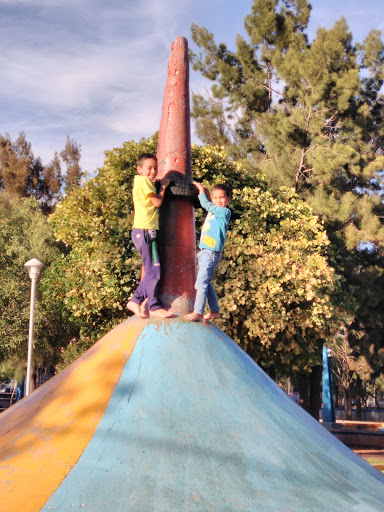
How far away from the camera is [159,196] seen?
6113 mm

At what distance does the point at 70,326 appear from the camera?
2516 cm

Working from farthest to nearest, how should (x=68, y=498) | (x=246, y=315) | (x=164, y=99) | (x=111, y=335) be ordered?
(x=246, y=315) → (x=164, y=99) → (x=111, y=335) → (x=68, y=498)

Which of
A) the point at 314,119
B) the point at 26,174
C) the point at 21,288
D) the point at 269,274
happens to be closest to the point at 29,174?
the point at 26,174

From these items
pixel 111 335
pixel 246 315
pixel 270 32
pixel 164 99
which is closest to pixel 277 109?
pixel 270 32

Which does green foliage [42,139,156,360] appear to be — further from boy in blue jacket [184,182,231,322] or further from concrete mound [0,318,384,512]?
concrete mound [0,318,384,512]

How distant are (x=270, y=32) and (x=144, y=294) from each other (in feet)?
69.7

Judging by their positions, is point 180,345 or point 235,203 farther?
point 235,203

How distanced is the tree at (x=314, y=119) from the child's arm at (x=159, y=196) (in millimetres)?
14515

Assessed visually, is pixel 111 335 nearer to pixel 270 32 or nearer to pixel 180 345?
pixel 180 345

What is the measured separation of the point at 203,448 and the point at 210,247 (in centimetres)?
220

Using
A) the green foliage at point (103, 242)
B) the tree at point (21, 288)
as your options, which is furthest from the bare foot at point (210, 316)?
the tree at point (21, 288)

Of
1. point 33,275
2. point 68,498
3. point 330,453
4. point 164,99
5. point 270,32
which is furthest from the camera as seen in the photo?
point 270,32

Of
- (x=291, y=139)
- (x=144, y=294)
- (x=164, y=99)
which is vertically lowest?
(x=144, y=294)

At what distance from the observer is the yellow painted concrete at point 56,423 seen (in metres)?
4.25
